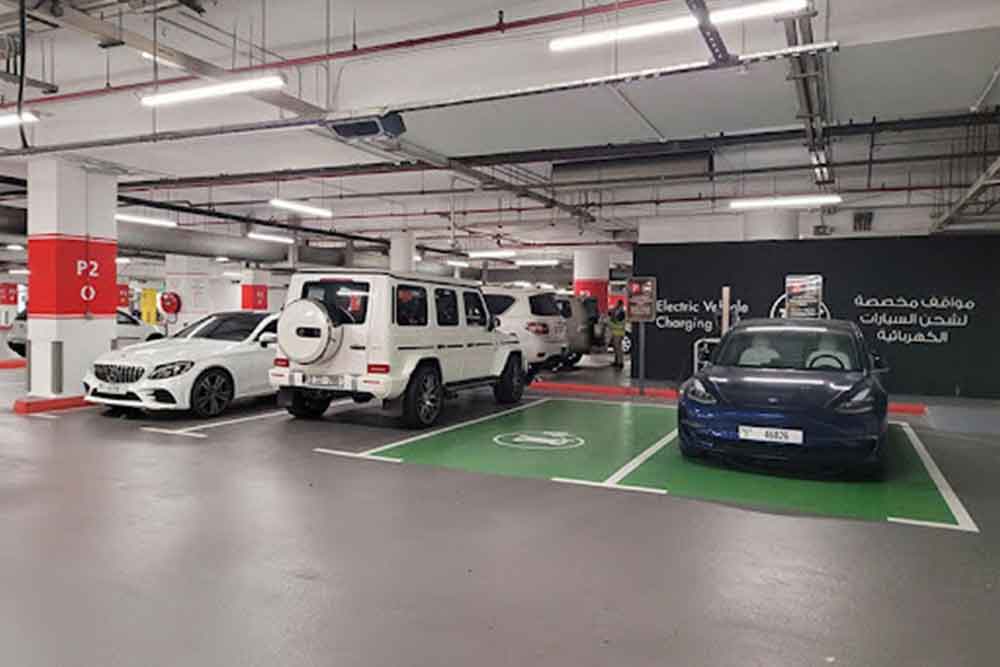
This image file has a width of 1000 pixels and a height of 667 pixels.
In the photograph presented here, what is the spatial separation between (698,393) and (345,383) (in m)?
3.88

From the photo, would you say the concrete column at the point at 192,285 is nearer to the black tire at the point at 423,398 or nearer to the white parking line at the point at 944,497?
the black tire at the point at 423,398

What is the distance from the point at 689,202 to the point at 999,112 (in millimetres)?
7253

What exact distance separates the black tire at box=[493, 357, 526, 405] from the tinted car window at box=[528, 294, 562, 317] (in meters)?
2.57

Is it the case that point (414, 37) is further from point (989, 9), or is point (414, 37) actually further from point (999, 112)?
point (999, 112)

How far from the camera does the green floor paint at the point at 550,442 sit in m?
6.40

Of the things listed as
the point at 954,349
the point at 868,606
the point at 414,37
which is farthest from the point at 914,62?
the point at 954,349

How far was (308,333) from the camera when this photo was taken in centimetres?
768

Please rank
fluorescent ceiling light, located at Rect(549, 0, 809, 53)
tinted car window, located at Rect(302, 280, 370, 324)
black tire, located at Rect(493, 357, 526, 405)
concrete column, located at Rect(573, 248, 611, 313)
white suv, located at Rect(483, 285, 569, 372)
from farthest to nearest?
concrete column, located at Rect(573, 248, 611, 313) < white suv, located at Rect(483, 285, 569, 372) < black tire, located at Rect(493, 357, 526, 405) < tinted car window, located at Rect(302, 280, 370, 324) < fluorescent ceiling light, located at Rect(549, 0, 809, 53)

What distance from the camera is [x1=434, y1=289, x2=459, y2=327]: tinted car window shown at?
28.3 ft

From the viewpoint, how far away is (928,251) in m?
11.9

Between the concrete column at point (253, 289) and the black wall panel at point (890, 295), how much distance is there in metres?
16.6

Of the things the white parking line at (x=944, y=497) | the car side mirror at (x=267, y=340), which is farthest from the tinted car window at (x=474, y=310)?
the white parking line at (x=944, y=497)

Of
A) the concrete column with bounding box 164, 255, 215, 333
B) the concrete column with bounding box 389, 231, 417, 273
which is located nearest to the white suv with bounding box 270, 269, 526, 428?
the concrete column with bounding box 389, 231, 417, 273

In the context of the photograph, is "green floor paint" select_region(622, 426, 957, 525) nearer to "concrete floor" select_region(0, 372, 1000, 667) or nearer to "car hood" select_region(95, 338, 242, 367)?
"concrete floor" select_region(0, 372, 1000, 667)
